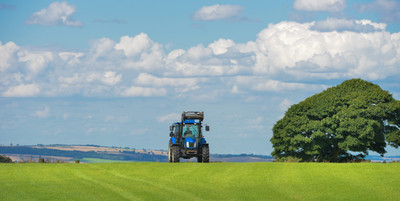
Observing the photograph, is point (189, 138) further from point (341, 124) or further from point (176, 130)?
point (341, 124)

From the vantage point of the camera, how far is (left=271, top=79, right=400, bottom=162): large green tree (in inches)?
2416

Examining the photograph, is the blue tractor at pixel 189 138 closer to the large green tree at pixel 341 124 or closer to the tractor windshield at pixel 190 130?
the tractor windshield at pixel 190 130

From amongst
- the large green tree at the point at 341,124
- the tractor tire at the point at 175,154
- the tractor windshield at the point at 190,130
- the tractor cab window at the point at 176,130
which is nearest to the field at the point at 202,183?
the tractor tire at the point at 175,154

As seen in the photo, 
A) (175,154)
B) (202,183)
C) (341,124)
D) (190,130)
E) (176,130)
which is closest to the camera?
(202,183)

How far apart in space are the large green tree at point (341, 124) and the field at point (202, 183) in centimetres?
2521

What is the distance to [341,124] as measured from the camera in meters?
61.2

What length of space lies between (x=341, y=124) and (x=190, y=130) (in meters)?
20.2

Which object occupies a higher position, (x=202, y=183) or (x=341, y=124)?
(x=341, y=124)

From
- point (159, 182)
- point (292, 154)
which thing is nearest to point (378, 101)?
point (292, 154)

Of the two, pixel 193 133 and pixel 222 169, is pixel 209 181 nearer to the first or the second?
pixel 222 169

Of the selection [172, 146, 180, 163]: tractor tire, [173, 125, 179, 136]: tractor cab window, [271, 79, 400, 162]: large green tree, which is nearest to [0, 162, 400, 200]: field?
[172, 146, 180, 163]: tractor tire

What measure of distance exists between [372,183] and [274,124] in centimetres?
4250

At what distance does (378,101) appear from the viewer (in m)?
63.8

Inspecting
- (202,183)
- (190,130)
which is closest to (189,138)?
A: (190,130)
